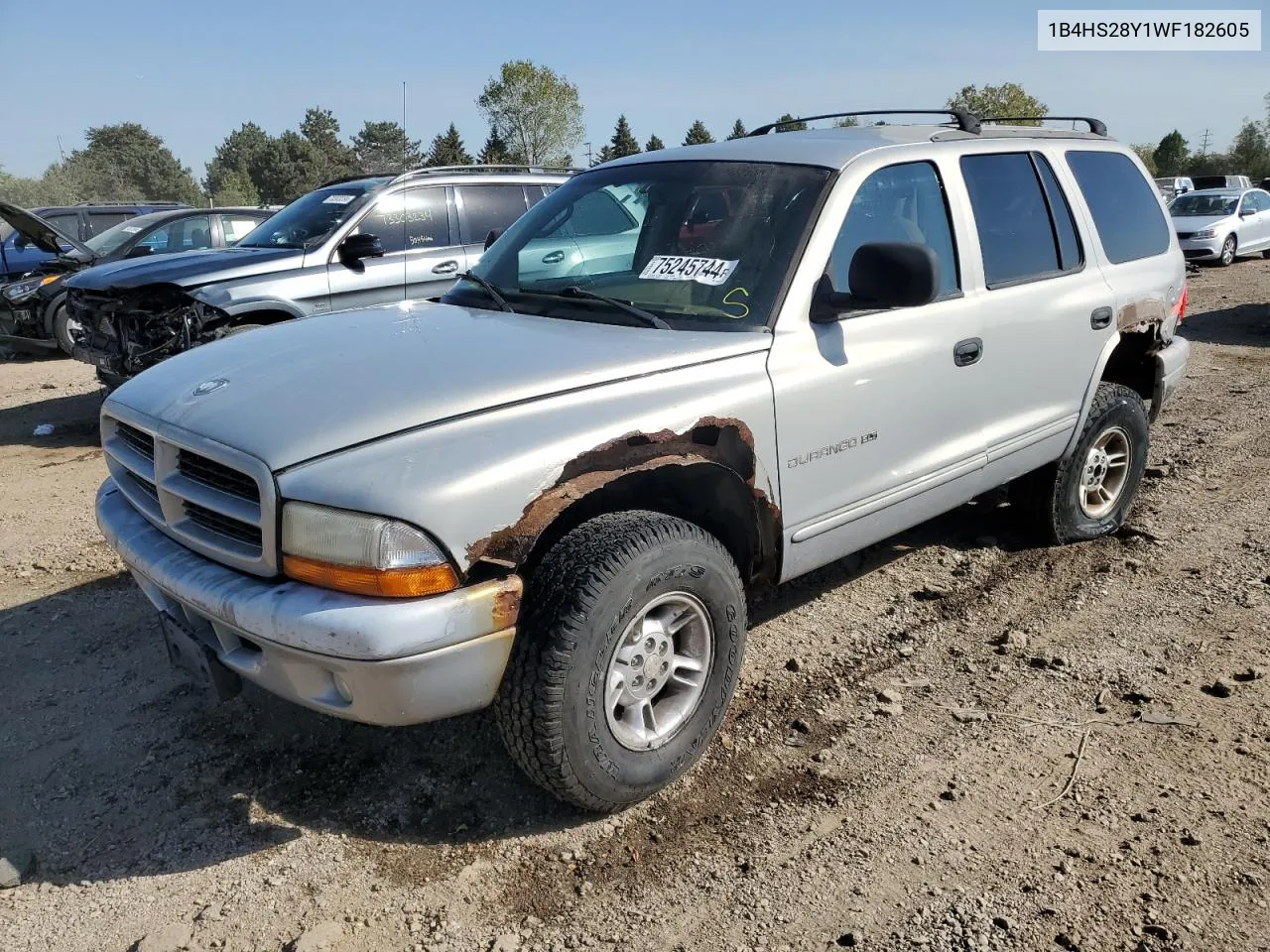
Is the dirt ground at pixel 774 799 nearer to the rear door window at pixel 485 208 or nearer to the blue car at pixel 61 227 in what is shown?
the rear door window at pixel 485 208

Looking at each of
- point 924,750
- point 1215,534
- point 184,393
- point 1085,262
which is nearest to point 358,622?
point 184,393

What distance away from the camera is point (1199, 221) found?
18.9 metres

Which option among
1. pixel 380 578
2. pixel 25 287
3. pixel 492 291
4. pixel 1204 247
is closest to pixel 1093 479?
pixel 492 291

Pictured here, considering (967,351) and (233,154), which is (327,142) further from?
(967,351)

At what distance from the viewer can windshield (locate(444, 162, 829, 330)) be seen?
3113 mm

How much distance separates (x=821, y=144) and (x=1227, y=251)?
63.5 ft

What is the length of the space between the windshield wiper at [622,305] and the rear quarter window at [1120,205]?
2421 millimetres

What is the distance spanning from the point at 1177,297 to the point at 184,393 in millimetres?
4656

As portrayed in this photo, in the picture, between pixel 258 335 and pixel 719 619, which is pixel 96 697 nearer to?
pixel 258 335

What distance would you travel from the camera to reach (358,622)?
217 cm

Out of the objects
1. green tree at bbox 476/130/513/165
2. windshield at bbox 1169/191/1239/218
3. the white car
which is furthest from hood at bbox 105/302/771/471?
green tree at bbox 476/130/513/165

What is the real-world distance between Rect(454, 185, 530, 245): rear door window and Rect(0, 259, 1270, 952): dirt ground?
442 centimetres

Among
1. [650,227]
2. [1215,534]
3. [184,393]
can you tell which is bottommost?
[1215,534]

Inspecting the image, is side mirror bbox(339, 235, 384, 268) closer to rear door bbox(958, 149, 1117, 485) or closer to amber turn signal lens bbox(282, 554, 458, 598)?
rear door bbox(958, 149, 1117, 485)
